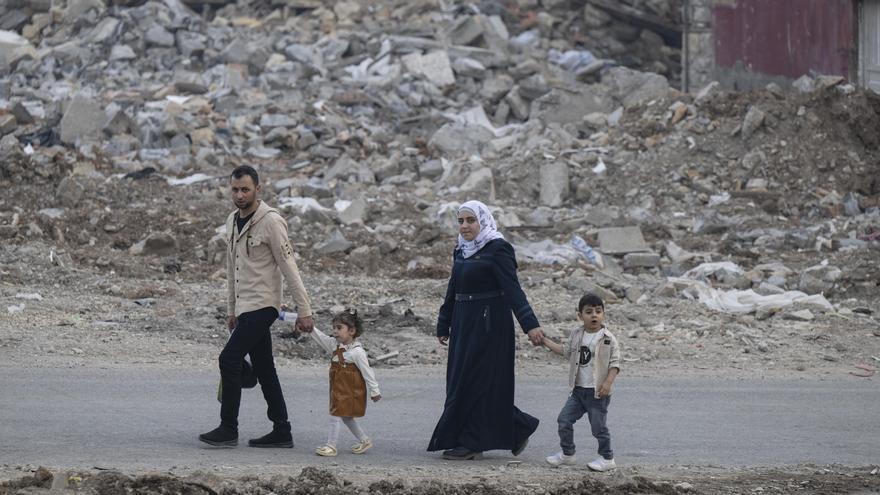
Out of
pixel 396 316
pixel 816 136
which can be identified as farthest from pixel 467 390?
pixel 816 136

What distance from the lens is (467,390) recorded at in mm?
7039

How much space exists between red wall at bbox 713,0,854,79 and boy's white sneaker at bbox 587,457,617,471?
1487cm

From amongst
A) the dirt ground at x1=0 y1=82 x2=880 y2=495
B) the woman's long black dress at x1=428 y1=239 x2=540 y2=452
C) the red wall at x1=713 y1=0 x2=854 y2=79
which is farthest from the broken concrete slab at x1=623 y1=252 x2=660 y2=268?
the woman's long black dress at x1=428 y1=239 x2=540 y2=452

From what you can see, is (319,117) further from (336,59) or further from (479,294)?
(479,294)

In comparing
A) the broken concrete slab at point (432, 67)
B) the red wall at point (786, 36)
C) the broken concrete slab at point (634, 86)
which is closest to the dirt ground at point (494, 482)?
the red wall at point (786, 36)

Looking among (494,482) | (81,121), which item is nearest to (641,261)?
(494,482)

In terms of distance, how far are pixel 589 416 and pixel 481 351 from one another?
2.25ft

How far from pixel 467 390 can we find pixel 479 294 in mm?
530

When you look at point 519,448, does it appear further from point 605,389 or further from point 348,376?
point 348,376

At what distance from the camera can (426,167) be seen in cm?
1919

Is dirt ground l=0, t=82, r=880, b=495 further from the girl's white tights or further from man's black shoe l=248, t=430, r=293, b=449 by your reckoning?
man's black shoe l=248, t=430, r=293, b=449

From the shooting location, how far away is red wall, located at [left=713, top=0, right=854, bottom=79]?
20453 mm

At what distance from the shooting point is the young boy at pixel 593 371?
672 centimetres

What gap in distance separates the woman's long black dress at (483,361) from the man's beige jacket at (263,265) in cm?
88
